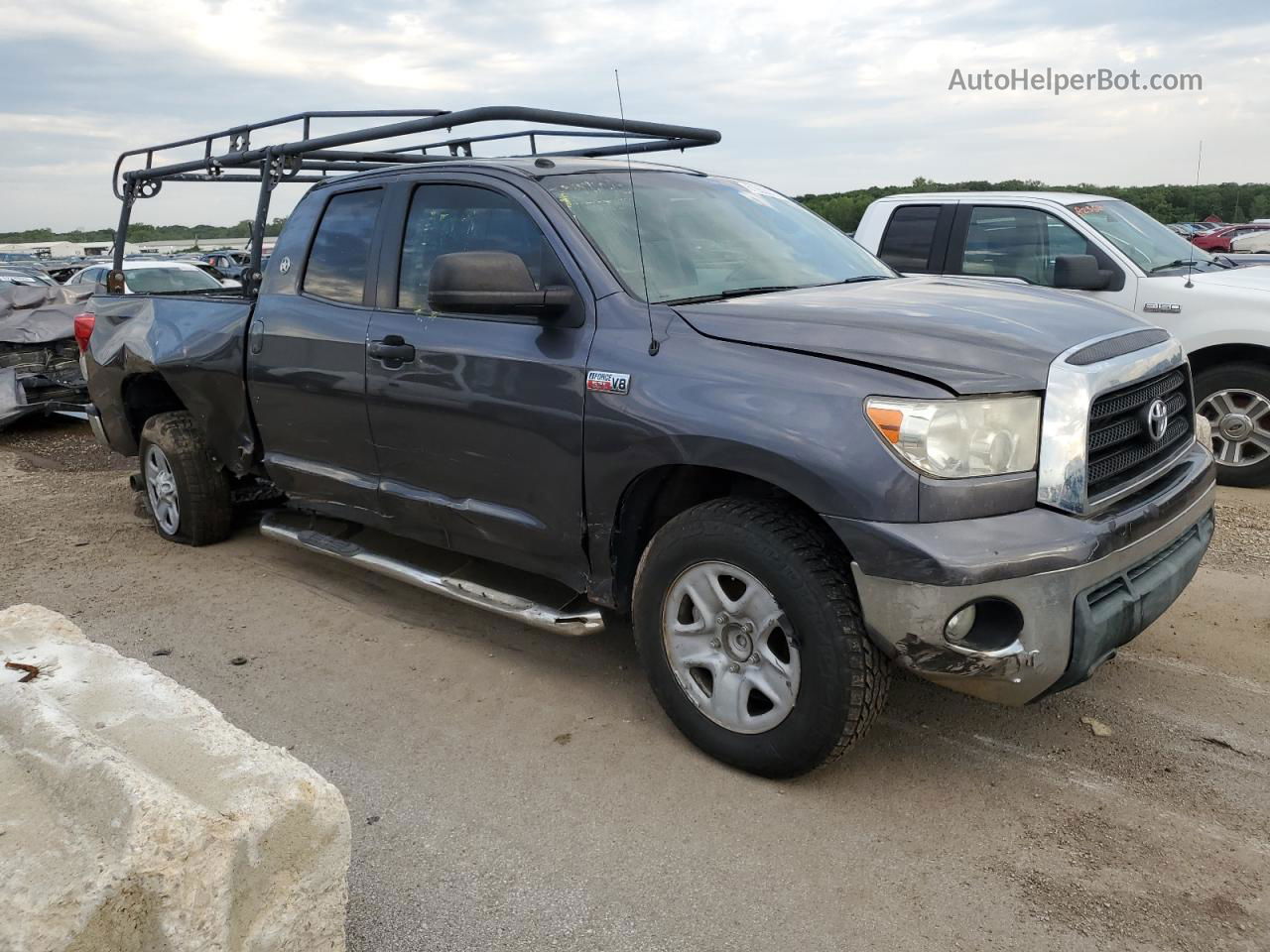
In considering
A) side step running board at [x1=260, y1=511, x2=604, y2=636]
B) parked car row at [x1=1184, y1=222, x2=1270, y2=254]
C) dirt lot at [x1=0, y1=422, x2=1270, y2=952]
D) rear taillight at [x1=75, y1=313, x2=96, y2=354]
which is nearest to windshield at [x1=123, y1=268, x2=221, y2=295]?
rear taillight at [x1=75, y1=313, x2=96, y2=354]

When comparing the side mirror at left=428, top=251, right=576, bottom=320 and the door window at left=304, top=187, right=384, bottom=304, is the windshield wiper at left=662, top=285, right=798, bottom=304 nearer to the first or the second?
the side mirror at left=428, top=251, right=576, bottom=320

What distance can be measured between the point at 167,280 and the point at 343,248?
Result: 1036 centimetres

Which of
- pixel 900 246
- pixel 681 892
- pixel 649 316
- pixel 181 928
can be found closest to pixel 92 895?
pixel 181 928

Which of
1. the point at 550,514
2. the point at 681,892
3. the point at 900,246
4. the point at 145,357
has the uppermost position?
the point at 900,246

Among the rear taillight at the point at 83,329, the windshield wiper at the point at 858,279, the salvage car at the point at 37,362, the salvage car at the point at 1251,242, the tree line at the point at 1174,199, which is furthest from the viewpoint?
the salvage car at the point at 1251,242

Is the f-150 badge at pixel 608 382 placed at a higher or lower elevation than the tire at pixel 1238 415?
higher

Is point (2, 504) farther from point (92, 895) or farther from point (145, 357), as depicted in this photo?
point (92, 895)

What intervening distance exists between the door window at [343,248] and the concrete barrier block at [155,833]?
236cm

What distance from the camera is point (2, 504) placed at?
718 cm

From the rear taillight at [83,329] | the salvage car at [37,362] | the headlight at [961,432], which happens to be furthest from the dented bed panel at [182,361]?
the salvage car at [37,362]

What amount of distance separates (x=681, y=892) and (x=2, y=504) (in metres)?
6.40

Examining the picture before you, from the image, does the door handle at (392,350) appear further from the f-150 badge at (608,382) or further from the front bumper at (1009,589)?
the front bumper at (1009,589)

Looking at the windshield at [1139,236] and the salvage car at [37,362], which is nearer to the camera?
the windshield at [1139,236]

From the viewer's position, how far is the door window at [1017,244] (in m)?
7.03
